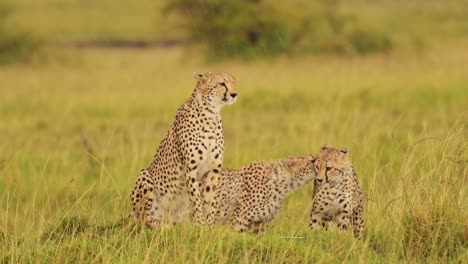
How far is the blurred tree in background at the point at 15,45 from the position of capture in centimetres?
1816

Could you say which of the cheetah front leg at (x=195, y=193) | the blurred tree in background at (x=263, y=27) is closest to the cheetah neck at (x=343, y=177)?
the cheetah front leg at (x=195, y=193)

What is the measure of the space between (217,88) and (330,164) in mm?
620

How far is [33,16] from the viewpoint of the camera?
33.2 meters

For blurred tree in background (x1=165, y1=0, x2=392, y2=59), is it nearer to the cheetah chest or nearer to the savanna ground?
the savanna ground

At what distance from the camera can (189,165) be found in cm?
427

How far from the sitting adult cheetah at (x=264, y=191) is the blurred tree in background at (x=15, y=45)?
543 inches

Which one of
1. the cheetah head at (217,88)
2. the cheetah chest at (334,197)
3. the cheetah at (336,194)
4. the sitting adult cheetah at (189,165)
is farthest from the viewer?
the cheetah chest at (334,197)

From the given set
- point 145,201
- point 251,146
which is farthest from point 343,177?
point 251,146

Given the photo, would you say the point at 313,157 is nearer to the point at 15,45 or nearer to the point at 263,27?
the point at 263,27

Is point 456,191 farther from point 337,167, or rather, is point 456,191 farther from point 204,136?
point 204,136

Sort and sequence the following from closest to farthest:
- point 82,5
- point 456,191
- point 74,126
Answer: point 456,191 < point 74,126 < point 82,5

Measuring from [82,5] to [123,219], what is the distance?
33.2 m

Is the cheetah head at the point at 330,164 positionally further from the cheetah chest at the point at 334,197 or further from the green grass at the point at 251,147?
the green grass at the point at 251,147

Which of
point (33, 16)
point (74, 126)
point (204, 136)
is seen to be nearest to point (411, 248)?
point (204, 136)
